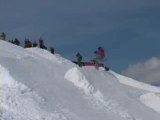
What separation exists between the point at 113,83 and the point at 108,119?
7311 mm

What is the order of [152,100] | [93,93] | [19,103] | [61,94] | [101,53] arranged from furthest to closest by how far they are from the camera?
1. [101,53]
2. [152,100]
3. [93,93]
4. [61,94]
5. [19,103]

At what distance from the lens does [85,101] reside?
29375 millimetres

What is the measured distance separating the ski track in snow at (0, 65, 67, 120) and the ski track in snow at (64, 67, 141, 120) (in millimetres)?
4381

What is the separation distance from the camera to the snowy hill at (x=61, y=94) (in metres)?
25.6

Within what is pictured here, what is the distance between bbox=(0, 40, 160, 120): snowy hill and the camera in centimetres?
2564

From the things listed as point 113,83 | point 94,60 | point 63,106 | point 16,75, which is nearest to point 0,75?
point 16,75

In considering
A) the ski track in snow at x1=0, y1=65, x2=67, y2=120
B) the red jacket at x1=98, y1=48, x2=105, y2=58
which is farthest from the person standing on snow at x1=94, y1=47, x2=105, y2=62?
the ski track in snow at x1=0, y1=65, x2=67, y2=120

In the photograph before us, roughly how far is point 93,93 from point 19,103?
20.6ft

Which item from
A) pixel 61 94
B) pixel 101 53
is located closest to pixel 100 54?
pixel 101 53

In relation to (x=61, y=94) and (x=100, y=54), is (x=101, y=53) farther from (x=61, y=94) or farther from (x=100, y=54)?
(x=61, y=94)

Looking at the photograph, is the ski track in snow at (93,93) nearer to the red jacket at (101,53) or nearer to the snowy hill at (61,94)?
the snowy hill at (61,94)

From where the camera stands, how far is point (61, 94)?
2878 centimetres

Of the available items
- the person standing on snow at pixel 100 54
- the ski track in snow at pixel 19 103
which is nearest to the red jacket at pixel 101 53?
the person standing on snow at pixel 100 54

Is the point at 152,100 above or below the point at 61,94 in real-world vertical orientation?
below
